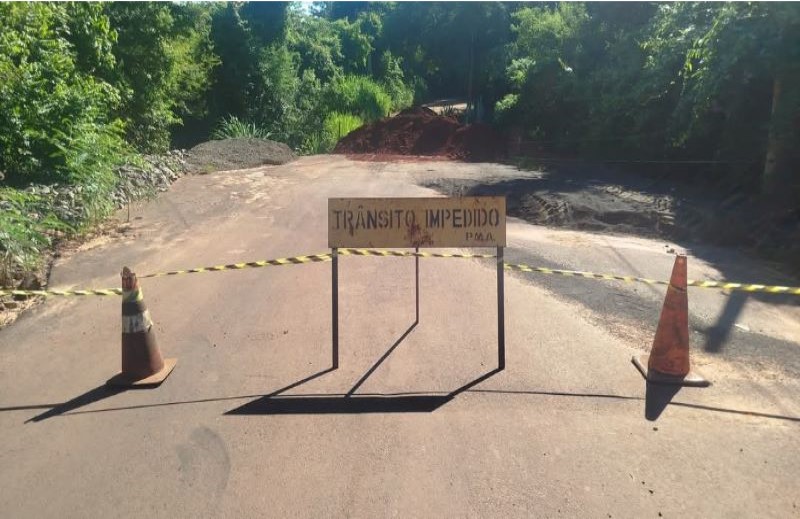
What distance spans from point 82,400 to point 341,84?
123ft

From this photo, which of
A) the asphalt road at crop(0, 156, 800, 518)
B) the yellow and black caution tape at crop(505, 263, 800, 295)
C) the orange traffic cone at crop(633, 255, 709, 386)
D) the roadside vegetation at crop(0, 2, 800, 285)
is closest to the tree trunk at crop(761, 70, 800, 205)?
the roadside vegetation at crop(0, 2, 800, 285)

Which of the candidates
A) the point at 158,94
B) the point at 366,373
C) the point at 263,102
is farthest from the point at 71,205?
the point at 263,102

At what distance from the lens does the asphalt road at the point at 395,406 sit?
12.3ft

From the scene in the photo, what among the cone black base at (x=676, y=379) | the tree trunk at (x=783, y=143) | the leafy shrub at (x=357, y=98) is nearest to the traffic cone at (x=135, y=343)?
the cone black base at (x=676, y=379)

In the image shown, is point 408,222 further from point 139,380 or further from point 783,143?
point 783,143

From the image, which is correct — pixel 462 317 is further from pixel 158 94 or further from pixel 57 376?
pixel 158 94

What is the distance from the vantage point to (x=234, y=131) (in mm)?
29359

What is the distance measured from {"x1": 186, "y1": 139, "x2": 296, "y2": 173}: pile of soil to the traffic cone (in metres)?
14.3

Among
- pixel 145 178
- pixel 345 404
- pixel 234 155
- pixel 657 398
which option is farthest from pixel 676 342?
pixel 234 155

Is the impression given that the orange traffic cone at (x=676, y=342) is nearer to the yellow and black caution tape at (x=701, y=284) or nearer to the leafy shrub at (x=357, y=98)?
the yellow and black caution tape at (x=701, y=284)

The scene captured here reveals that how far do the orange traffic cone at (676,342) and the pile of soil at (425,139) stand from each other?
23.5 metres

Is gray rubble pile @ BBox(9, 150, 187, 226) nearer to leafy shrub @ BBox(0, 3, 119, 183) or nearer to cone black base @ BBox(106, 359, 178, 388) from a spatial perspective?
leafy shrub @ BBox(0, 3, 119, 183)

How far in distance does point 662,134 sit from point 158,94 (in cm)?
1769

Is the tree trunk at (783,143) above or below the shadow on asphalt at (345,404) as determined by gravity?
Result: above
